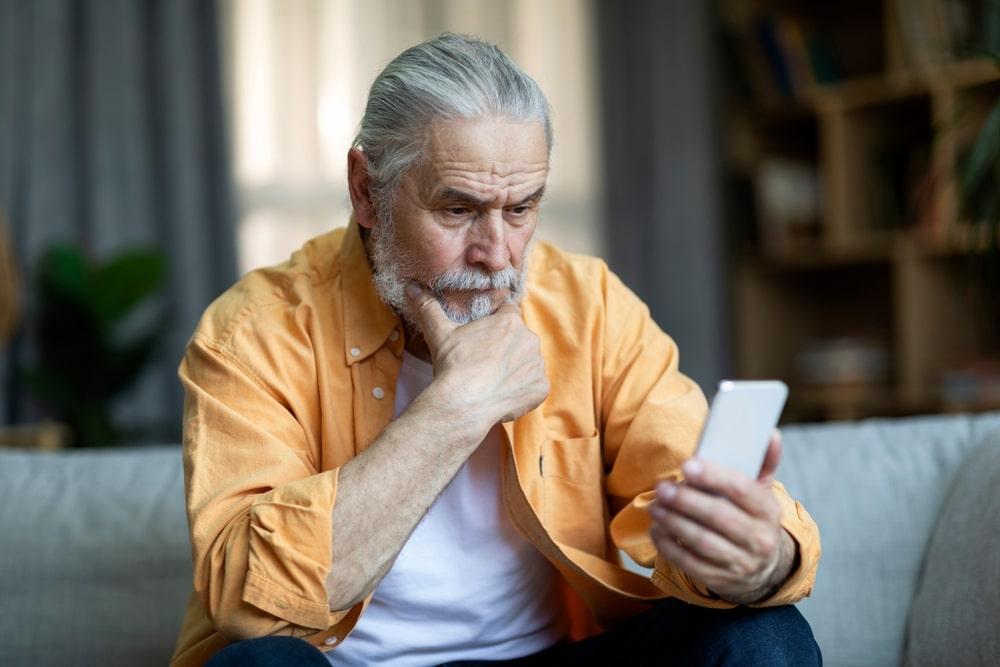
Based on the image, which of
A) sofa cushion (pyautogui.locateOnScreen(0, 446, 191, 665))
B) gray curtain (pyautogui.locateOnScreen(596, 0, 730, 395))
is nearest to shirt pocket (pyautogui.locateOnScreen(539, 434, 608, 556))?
sofa cushion (pyautogui.locateOnScreen(0, 446, 191, 665))

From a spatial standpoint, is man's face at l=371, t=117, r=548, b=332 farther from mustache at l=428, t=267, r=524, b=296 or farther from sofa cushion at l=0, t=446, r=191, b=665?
sofa cushion at l=0, t=446, r=191, b=665

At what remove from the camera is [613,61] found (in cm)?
402

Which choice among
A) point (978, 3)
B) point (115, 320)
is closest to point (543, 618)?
point (115, 320)

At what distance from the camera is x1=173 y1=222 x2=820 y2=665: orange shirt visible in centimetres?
125

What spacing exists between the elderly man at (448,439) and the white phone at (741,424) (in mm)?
59

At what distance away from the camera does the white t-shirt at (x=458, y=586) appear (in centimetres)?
138

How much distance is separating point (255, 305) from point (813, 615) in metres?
0.87

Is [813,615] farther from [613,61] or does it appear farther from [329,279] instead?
[613,61]

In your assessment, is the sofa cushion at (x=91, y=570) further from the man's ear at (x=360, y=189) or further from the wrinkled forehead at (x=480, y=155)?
the wrinkled forehead at (x=480, y=155)

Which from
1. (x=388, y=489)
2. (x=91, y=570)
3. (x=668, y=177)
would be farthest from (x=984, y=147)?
(x=668, y=177)

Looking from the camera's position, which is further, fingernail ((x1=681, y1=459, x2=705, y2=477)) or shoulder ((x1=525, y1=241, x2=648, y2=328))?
shoulder ((x1=525, y1=241, x2=648, y2=328))

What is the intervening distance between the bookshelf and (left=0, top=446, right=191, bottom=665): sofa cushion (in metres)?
2.29

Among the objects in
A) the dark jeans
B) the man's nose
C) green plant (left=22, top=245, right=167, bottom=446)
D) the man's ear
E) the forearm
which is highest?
the man's ear

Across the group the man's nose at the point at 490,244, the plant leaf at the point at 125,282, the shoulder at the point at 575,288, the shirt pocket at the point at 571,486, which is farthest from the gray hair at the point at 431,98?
the plant leaf at the point at 125,282
